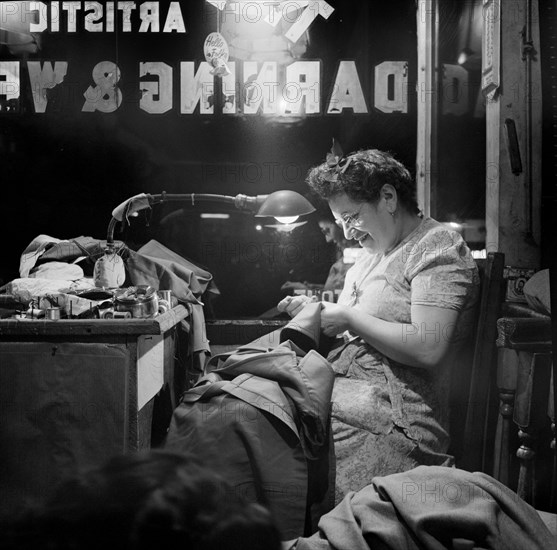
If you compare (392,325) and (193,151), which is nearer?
(392,325)

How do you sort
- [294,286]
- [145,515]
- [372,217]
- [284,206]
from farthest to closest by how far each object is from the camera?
1. [294,286]
2. [284,206]
3. [372,217]
4. [145,515]

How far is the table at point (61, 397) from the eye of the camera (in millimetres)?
1754

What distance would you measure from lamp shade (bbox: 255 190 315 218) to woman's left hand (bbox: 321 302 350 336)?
106 cm

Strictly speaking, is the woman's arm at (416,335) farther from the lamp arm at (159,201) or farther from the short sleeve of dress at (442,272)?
the lamp arm at (159,201)

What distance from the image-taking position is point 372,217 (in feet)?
7.12

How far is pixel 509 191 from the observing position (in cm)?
234

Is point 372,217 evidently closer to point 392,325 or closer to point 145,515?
point 392,325

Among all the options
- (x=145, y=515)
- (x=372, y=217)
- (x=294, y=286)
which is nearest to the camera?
(x=145, y=515)

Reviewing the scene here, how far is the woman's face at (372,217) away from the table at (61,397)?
875mm

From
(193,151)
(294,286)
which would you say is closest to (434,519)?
(294,286)

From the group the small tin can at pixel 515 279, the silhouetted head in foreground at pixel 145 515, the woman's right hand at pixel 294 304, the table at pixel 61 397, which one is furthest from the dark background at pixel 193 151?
the silhouetted head in foreground at pixel 145 515

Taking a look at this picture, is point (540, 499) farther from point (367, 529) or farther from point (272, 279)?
point (272, 279)

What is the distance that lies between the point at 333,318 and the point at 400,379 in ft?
1.05

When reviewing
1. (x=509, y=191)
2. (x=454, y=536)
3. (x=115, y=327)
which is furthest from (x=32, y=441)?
(x=509, y=191)
